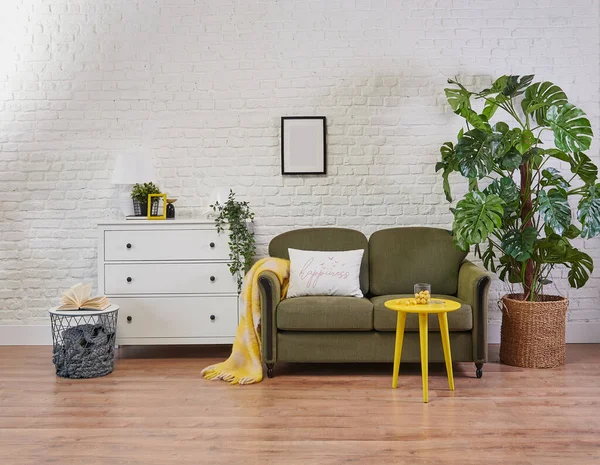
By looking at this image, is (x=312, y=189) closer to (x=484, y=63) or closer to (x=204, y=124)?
(x=204, y=124)

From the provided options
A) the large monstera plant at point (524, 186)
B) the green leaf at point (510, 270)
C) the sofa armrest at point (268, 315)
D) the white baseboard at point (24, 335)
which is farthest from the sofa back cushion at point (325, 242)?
the white baseboard at point (24, 335)

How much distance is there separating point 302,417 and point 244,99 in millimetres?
2579

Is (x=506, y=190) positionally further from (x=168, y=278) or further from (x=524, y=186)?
(x=168, y=278)

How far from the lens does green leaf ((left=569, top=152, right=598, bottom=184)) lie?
168 inches

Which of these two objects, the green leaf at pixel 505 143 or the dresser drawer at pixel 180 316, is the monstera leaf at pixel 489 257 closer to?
the green leaf at pixel 505 143

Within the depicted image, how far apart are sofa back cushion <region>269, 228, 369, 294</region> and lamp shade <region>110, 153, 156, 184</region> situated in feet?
3.49

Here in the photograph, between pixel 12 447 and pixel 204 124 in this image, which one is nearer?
pixel 12 447

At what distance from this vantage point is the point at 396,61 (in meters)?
4.87

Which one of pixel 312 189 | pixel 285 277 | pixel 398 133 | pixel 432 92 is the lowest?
pixel 285 277

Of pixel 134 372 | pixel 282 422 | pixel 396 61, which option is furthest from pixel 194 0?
pixel 282 422

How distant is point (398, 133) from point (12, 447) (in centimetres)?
332

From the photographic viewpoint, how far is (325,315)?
3.95 metres

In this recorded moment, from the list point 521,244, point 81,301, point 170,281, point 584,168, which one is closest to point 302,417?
→ point 170,281

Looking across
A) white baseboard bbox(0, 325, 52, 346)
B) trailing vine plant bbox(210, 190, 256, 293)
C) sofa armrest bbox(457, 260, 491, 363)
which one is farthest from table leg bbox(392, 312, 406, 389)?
white baseboard bbox(0, 325, 52, 346)
